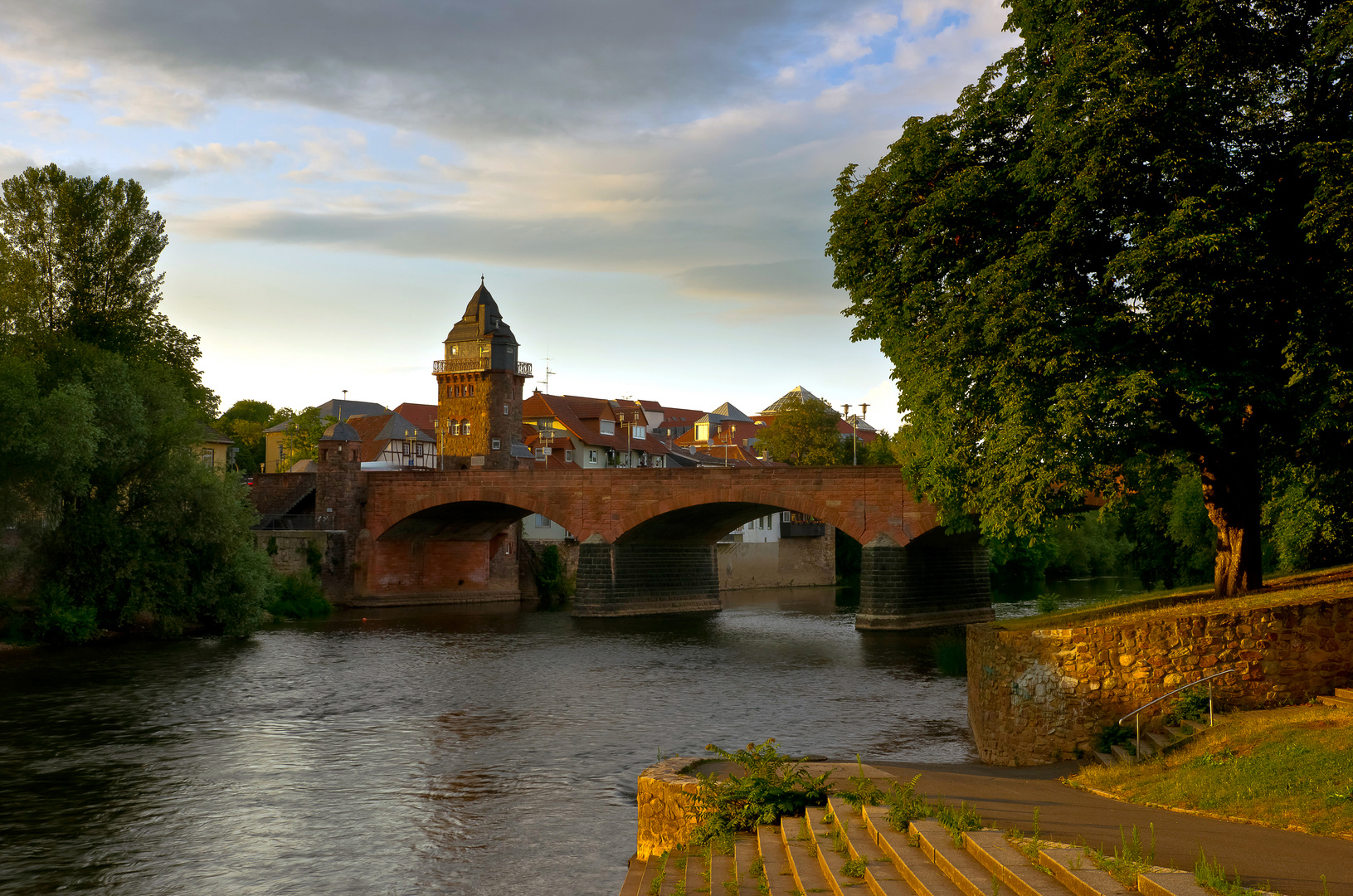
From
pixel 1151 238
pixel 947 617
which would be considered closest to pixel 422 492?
pixel 947 617

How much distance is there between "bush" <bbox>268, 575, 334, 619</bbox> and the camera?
1880 inches

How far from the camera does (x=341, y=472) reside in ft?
180

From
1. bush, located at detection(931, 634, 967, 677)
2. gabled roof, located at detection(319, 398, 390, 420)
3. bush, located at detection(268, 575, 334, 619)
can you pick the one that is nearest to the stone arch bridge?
bush, located at detection(268, 575, 334, 619)

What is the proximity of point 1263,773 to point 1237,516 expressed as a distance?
28.4ft

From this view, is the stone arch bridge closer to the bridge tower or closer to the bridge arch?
the bridge arch

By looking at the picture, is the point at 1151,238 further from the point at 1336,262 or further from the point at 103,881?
the point at 103,881

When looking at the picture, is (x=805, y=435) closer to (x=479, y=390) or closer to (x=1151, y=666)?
(x=479, y=390)

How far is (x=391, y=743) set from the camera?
70.0ft

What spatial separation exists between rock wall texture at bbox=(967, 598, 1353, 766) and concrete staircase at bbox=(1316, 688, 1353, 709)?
0.34 meters

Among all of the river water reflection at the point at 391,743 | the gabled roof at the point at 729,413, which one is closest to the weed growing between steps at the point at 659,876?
the river water reflection at the point at 391,743

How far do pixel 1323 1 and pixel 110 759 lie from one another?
73.1ft

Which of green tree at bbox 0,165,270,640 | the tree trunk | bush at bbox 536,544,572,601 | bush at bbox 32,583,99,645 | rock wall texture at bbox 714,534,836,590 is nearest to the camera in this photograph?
the tree trunk

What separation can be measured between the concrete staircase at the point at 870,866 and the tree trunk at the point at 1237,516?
11157 mm

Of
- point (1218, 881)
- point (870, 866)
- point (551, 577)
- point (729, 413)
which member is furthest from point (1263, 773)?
point (729, 413)
